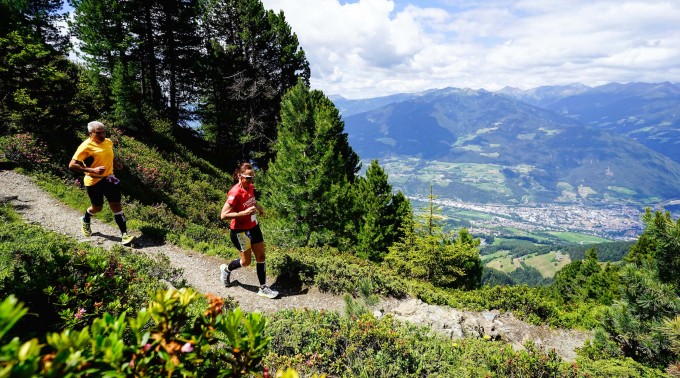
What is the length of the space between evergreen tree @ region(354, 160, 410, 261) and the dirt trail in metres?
10.7

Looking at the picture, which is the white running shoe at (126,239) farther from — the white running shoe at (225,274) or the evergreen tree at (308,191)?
the evergreen tree at (308,191)

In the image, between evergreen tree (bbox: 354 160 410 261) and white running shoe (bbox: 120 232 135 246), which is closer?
white running shoe (bbox: 120 232 135 246)

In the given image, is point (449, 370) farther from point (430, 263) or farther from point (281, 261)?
point (430, 263)

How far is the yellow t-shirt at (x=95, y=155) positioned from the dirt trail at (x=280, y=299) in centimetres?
260

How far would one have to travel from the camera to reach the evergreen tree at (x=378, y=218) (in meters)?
20.7

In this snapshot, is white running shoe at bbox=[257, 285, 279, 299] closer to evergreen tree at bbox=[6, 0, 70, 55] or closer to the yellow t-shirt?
the yellow t-shirt

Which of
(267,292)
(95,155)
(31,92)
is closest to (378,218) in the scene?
(267,292)

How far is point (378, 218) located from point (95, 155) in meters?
15.6

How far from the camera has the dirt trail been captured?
8.59m

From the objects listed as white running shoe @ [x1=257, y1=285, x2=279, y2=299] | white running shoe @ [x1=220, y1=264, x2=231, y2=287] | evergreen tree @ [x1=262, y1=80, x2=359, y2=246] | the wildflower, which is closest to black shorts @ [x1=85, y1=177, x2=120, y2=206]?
white running shoe @ [x1=220, y1=264, x2=231, y2=287]

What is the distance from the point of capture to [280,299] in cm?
878

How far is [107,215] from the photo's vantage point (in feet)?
37.7

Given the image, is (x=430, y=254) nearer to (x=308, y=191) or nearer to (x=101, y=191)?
(x=308, y=191)

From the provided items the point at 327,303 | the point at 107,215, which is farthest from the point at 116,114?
the point at 327,303
